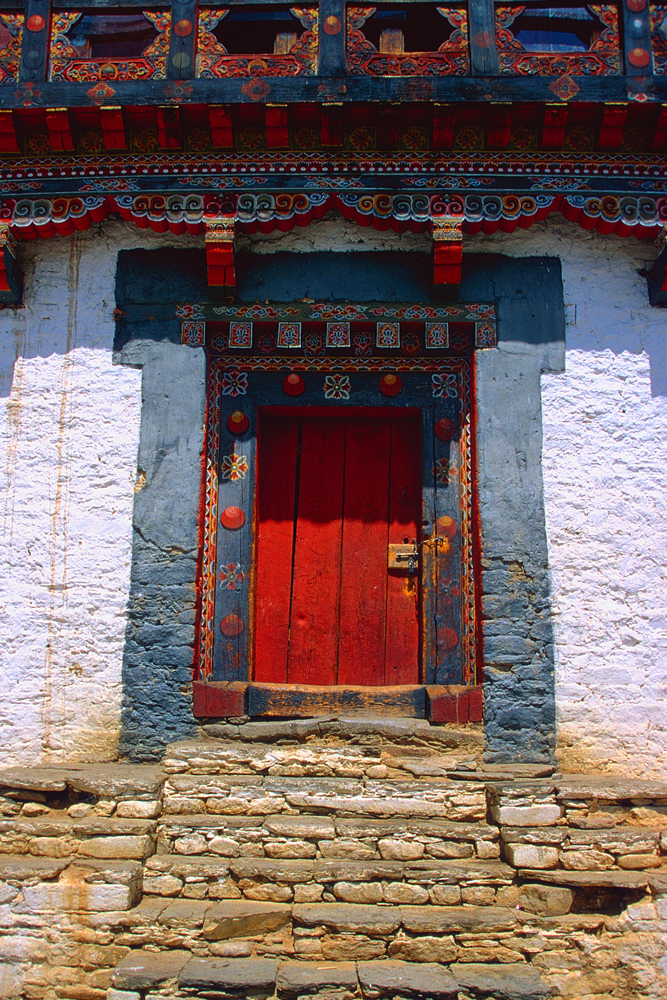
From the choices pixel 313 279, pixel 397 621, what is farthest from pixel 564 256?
pixel 397 621

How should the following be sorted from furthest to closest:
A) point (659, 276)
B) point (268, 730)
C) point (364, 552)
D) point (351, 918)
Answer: point (364, 552)
point (659, 276)
point (268, 730)
point (351, 918)

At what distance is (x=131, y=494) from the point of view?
403 cm

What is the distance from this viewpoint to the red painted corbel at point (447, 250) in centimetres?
399

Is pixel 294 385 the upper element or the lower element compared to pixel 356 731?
upper

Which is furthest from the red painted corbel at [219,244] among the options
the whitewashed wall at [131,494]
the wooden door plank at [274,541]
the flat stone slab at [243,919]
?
the flat stone slab at [243,919]

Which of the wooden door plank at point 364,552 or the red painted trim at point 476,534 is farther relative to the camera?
the wooden door plank at point 364,552

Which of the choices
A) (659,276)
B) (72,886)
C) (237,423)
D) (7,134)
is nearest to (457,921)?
(72,886)

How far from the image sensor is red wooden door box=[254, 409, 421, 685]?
412cm

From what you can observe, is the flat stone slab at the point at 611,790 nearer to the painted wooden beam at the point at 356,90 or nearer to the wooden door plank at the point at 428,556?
the wooden door plank at the point at 428,556

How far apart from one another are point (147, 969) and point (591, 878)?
1.93 m

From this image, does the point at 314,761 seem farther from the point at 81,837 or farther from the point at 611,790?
the point at 611,790

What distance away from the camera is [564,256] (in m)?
4.23

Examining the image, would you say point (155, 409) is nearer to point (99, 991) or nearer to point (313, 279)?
point (313, 279)

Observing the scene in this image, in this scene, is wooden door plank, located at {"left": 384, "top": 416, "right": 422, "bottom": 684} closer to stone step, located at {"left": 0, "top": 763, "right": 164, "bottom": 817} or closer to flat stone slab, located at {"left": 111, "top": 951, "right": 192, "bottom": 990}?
stone step, located at {"left": 0, "top": 763, "right": 164, "bottom": 817}
